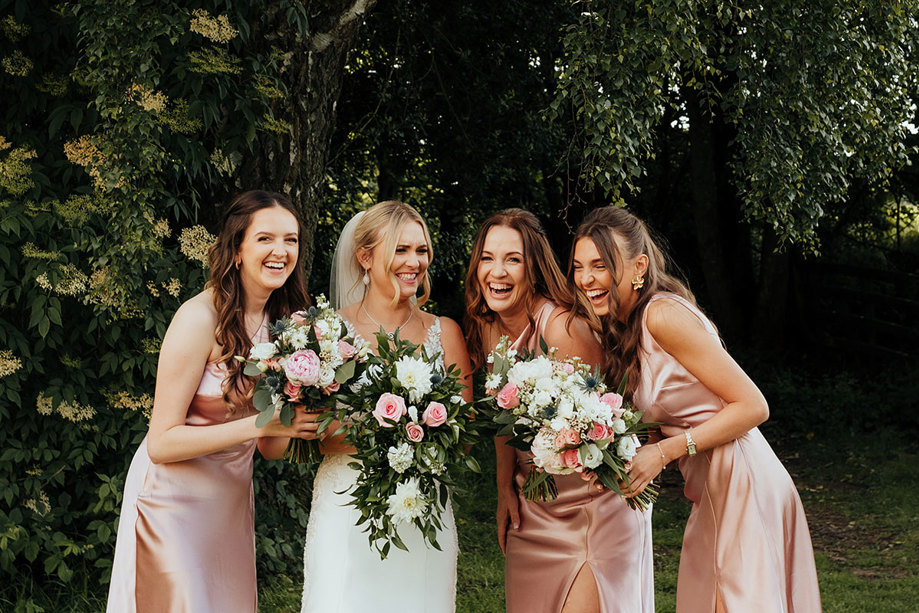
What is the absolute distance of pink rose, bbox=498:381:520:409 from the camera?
3000 mm

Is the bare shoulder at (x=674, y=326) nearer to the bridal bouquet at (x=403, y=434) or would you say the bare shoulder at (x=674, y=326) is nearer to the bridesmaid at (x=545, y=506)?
the bridesmaid at (x=545, y=506)

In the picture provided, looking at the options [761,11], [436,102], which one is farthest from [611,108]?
[436,102]

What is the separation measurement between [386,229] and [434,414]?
3.33ft

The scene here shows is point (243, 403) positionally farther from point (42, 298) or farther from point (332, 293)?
point (42, 298)

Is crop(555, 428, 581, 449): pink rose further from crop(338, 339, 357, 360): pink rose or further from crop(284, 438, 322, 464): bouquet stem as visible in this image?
crop(284, 438, 322, 464): bouquet stem

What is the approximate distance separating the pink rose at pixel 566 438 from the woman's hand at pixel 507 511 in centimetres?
80

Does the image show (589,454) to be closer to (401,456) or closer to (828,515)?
(401,456)

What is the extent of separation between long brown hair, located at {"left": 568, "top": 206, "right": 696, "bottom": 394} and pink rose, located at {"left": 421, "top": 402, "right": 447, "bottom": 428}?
0.88m

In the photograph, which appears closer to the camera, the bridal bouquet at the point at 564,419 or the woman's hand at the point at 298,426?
the bridal bouquet at the point at 564,419

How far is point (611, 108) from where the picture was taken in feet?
16.3

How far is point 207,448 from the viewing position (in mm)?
3191

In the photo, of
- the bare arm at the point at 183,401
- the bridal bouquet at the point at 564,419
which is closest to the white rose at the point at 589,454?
the bridal bouquet at the point at 564,419

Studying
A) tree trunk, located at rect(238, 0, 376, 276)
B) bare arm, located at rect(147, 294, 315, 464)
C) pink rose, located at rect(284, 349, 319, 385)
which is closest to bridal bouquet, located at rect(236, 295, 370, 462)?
pink rose, located at rect(284, 349, 319, 385)

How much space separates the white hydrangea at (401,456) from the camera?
9.36 ft
